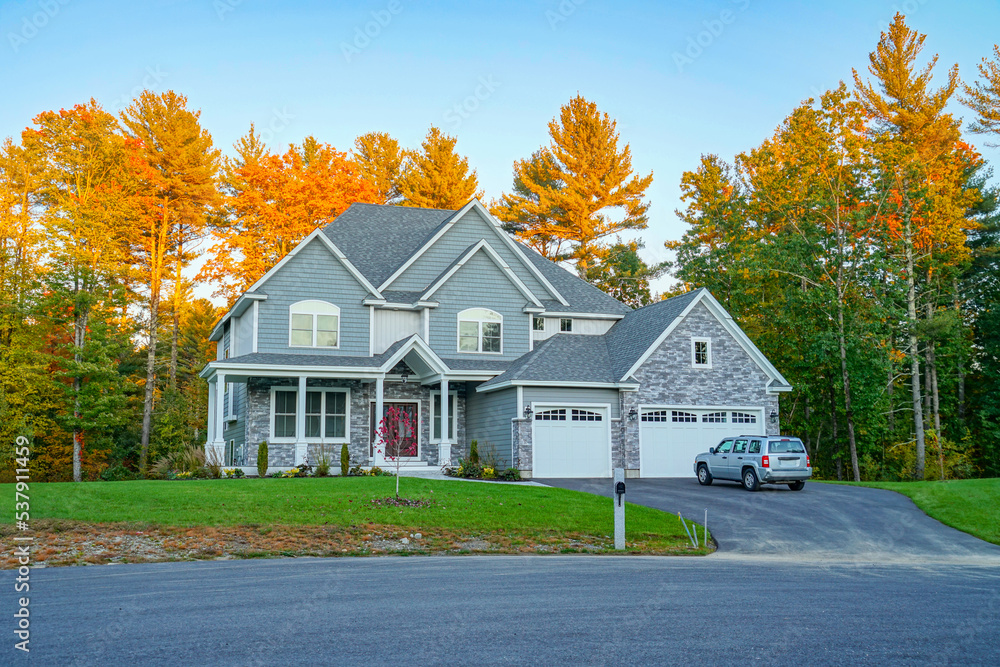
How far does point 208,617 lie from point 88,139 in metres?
35.2

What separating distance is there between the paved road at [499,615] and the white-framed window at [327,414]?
1598cm

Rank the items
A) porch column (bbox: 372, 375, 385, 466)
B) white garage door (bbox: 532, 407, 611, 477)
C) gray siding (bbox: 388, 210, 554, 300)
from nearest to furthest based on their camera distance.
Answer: porch column (bbox: 372, 375, 385, 466) < white garage door (bbox: 532, 407, 611, 477) < gray siding (bbox: 388, 210, 554, 300)

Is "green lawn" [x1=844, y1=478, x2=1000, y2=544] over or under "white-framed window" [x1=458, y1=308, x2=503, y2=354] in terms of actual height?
under

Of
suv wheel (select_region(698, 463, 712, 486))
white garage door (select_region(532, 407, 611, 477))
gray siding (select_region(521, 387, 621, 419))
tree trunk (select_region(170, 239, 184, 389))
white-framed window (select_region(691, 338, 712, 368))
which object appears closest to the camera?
suv wheel (select_region(698, 463, 712, 486))

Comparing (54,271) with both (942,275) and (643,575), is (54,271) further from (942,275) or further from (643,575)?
(942,275)

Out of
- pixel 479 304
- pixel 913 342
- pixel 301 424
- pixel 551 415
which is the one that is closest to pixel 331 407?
pixel 301 424

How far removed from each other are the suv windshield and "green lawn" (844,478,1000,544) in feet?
9.88

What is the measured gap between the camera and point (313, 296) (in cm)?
2838

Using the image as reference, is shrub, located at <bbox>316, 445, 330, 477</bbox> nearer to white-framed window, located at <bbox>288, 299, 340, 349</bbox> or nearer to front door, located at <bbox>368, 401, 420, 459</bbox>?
front door, located at <bbox>368, 401, 420, 459</bbox>

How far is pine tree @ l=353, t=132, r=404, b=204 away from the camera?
4962cm

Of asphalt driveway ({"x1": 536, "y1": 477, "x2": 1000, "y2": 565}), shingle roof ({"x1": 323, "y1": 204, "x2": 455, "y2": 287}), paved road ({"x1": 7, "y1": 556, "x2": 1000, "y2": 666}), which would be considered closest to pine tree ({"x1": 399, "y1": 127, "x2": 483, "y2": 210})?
shingle roof ({"x1": 323, "y1": 204, "x2": 455, "y2": 287})

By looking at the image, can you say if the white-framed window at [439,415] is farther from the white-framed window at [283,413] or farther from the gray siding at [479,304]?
the white-framed window at [283,413]

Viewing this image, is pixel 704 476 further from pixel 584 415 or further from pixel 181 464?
pixel 181 464

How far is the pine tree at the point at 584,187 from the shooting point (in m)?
46.4
